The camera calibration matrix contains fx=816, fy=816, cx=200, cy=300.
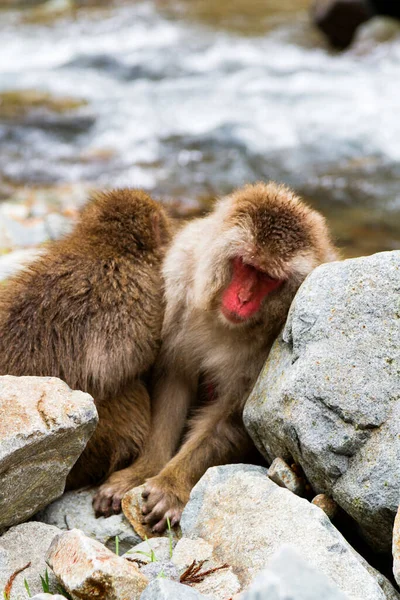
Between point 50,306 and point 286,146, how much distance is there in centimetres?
663

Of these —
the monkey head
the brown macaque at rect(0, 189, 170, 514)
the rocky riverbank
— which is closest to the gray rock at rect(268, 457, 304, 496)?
the rocky riverbank

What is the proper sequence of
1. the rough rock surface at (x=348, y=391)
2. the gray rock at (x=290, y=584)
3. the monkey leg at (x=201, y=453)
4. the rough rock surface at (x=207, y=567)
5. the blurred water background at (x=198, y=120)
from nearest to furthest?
the gray rock at (x=290, y=584)
the rough rock surface at (x=207, y=567)
the rough rock surface at (x=348, y=391)
the monkey leg at (x=201, y=453)
the blurred water background at (x=198, y=120)

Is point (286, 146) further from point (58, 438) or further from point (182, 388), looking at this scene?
point (58, 438)

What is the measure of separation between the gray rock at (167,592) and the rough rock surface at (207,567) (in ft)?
1.01

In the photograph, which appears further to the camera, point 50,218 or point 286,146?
point 286,146

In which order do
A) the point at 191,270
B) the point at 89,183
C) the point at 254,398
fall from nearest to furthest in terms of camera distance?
1. the point at 254,398
2. the point at 191,270
3. the point at 89,183

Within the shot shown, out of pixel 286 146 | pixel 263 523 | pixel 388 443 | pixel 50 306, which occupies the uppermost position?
pixel 50 306

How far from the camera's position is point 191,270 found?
3250mm

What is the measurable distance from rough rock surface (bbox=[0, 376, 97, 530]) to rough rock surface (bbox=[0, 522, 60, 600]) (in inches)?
2.2

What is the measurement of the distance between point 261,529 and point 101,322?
3.44 feet

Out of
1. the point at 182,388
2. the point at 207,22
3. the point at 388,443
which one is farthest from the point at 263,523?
the point at 207,22

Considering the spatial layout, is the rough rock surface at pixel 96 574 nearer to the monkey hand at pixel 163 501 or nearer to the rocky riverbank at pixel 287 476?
the rocky riverbank at pixel 287 476

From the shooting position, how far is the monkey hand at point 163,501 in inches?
117

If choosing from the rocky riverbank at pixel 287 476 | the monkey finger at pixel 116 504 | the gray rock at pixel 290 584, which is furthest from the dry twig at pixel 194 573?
the gray rock at pixel 290 584
